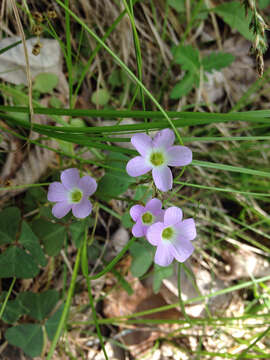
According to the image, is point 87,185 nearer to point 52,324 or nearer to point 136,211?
point 136,211

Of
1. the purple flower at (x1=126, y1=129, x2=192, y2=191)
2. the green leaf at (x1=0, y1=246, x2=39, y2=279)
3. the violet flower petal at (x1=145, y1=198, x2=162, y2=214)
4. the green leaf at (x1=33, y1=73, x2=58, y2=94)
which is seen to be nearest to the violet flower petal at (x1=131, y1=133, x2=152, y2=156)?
the purple flower at (x1=126, y1=129, x2=192, y2=191)

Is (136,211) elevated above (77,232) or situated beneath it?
elevated above

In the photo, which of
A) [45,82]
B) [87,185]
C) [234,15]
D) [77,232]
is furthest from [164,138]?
[234,15]

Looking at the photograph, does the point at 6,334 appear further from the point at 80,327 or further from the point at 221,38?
the point at 221,38

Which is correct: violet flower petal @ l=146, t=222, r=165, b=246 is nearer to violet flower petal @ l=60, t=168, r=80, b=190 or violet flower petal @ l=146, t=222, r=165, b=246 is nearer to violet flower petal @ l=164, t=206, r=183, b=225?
violet flower petal @ l=164, t=206, r=183, b=225

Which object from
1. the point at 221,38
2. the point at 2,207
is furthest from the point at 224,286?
the point at 221,38
